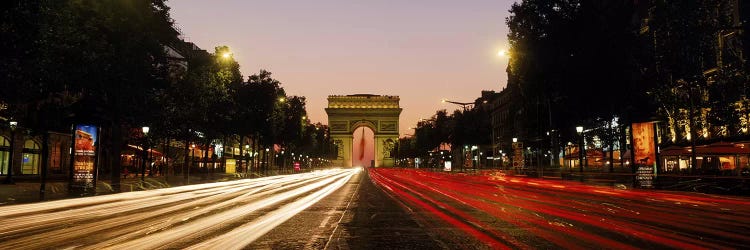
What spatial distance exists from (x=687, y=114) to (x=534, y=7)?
13.9 meters

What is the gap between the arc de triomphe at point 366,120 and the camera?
167125 mm

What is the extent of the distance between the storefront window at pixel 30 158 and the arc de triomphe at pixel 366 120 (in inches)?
4769

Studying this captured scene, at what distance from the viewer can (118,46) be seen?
94.7ft

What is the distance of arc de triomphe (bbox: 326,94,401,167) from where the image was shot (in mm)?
167125

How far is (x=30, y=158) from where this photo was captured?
4538 centimetres

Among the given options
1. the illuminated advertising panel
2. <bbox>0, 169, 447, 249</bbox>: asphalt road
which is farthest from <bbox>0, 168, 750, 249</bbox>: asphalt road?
the illuminated advertising panel

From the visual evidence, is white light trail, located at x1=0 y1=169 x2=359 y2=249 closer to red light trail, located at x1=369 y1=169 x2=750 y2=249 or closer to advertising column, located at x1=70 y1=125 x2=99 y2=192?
red light trail, located at x1=369 y1=169 x2=750 y2=249

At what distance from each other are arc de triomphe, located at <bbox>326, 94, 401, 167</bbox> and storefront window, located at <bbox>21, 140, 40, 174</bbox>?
121m

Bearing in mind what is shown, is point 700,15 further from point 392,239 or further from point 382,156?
point 382,156

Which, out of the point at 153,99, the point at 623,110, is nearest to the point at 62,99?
the point at 153,99

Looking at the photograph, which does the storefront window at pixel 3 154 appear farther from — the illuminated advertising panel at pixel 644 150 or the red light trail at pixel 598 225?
the illuminated advertising panel at pixel 644 150

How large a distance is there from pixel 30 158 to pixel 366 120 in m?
125

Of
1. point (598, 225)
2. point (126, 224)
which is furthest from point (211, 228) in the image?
point (598, 225)

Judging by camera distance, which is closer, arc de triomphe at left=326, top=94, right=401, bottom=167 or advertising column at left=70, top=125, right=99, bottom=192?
advertising column at left=70, top=125, right=99, bottom=192
